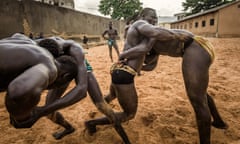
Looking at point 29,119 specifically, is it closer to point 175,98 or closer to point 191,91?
point 191,91

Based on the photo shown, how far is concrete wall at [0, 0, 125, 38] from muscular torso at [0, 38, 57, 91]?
772 centimetres

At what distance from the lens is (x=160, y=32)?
1971mm

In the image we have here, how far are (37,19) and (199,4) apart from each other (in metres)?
28.8

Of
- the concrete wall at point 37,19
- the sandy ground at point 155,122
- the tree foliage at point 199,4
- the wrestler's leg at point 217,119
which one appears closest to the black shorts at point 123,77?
the sandy ground at point 155,122

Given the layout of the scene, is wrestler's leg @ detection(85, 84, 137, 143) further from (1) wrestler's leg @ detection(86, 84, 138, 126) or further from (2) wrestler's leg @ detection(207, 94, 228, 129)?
(2) wrestler's leg @ detection(207, 94, 228, 129)

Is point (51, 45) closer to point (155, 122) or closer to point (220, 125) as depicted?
point (155, 122)

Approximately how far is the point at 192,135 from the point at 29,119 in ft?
6.12

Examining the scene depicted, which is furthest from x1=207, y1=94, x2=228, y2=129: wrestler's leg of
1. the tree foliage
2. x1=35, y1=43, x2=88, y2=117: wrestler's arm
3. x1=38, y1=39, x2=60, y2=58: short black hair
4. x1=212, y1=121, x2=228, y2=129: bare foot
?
the tree foliage

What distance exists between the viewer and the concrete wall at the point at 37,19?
810 centimetres

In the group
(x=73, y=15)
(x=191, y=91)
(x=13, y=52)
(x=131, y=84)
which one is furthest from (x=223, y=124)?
(x=73, y=15)

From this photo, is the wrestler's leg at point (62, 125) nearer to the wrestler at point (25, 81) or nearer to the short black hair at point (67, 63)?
the short black hair at point (67, 63)

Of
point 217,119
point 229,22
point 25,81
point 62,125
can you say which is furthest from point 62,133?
point 229,22

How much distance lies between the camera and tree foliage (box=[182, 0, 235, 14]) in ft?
98.3

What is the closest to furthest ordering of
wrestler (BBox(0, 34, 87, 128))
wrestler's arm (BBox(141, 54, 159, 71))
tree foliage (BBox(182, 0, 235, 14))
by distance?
wrestler (BBox(0, 34, 87, 128))
wrestler's arm (BBox(141, 54, 159, 71))
tree foliage (BBox(182, 0, 235, 14))
